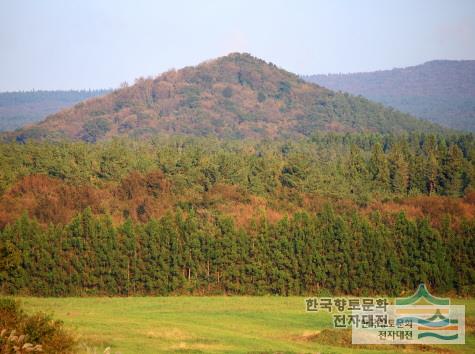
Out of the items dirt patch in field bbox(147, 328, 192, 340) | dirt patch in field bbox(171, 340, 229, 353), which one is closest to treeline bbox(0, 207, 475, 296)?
dirt patch in field bbox(147, 328, 192, 340)

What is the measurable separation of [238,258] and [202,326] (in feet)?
68.2

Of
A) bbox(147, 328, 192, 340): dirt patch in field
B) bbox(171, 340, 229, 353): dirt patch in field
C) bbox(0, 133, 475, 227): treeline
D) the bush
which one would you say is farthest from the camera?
bbox(0, 133, 475, 227): treeline

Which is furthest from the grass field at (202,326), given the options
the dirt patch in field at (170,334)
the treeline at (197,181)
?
the treeline at (197,181)

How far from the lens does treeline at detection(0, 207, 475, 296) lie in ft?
176

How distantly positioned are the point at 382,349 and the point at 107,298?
2488cm

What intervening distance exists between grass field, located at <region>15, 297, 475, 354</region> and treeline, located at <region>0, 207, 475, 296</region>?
402cm

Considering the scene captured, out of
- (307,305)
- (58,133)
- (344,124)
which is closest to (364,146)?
(344,124)

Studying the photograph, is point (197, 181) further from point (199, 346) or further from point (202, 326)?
point (199, 346)

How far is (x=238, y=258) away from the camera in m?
56.2

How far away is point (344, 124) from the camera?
620 feet

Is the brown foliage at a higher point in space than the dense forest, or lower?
higher

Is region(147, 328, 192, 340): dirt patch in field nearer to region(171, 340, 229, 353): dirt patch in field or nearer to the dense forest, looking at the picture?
region(171, 340, 229, 353): dirt patch in field

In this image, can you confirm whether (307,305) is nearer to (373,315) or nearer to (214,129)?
(373,315)

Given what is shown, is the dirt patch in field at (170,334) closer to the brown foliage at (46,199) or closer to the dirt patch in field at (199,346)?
the dirt patch in field at (199,346)
